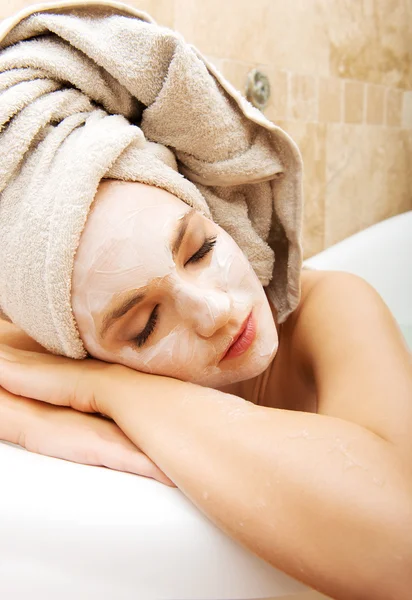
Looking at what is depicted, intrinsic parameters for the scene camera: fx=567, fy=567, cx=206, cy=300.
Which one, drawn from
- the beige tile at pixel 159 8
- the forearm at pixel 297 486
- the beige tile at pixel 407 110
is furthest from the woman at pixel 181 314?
the beige tile at pixel 407 110

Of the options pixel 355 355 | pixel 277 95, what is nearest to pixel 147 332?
pixel 355 355

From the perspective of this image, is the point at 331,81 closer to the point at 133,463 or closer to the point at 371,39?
the point at 371,39

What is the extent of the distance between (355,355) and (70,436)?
1.23ft

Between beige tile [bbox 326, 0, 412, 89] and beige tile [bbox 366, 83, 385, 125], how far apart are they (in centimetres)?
3

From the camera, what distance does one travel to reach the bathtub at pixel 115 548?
1.69 feet

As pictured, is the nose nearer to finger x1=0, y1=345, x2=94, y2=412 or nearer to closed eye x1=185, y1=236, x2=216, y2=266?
closed eye x1=185, y1=236, x2=216, y2=266

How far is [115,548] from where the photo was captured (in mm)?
513

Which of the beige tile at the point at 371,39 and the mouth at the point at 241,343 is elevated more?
the beige tile at the point at 371,39

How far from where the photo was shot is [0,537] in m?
0.54

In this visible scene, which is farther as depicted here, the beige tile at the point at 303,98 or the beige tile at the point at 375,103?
the beige tile at the point at 375,103

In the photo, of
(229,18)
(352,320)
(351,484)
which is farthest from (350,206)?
(351,484)

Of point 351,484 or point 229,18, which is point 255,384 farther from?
point 229,18

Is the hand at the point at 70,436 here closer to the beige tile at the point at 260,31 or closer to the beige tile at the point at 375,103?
the beige tile at the point at 260,31

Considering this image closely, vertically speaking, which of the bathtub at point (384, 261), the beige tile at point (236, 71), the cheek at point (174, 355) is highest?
the beige tile at point (236, 71)
